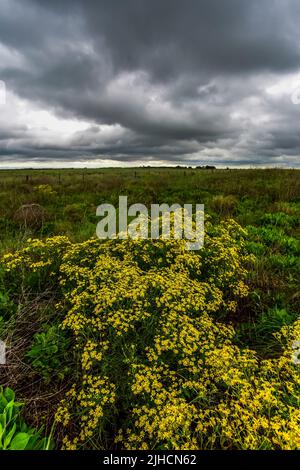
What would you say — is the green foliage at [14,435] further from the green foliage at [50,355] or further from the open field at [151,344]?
the green foliage at [50,355]

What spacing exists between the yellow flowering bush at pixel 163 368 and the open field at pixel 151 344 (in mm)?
22

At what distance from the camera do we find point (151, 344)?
109 inches

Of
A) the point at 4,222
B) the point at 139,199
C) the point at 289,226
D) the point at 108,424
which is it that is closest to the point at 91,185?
the point at 139,199

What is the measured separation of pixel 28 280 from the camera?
13.9 ft

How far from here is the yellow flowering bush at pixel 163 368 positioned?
2107 millimetres

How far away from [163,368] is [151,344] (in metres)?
0.29

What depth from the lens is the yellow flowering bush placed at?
2.11 meters

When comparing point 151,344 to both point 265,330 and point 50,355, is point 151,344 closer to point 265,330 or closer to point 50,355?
point 50,355

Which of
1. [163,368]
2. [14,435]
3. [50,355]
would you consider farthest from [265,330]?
[14,435]

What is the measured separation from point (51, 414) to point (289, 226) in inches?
303

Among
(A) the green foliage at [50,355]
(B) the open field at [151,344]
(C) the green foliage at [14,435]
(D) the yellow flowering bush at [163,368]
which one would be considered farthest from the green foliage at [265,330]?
(C) the green foliage at [14,435]

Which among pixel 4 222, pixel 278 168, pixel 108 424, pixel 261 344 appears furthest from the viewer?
pixel 278 168

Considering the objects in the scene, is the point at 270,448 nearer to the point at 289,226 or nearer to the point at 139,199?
the point at 289,226
